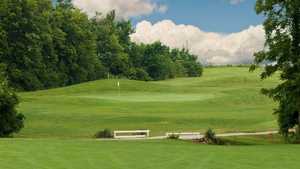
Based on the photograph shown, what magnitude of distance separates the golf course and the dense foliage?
2010 centimetres

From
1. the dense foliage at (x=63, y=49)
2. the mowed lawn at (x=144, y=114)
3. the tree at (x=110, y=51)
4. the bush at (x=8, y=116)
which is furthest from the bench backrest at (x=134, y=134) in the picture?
the tree at (x=110, y=51)

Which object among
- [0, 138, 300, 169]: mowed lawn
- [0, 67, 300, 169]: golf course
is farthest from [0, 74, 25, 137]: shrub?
[0, 138, 300, 169]: mowed lawn

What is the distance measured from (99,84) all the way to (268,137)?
48.6 metres

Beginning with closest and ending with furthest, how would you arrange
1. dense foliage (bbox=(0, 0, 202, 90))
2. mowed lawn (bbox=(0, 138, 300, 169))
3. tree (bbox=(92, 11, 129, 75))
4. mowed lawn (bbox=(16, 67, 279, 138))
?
mowed lawn (bbox=(0, 138, 300, 169)) < mowed lawn (bbox=(16, 67, 279, 138)) < dense foliage (bbox=(0, 0, 202, 90)) < tree (bbox=(92, 11, 129, 75))

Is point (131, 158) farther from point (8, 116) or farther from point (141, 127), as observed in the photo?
point (141, 127)

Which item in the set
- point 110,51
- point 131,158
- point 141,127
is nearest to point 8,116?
point 141,127

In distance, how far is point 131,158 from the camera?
637 inches

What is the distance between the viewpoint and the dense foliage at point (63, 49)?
320ft

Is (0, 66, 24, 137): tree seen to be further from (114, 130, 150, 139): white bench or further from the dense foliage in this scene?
the dense foliage

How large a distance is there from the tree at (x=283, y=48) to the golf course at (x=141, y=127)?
9.68 feet

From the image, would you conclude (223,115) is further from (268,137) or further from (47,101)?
(47,101)

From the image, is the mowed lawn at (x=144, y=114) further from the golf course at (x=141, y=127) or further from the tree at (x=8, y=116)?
the tree at (x=8, y=116)

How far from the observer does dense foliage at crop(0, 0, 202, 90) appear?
9756cm

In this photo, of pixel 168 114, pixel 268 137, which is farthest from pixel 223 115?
pixel 268 137
